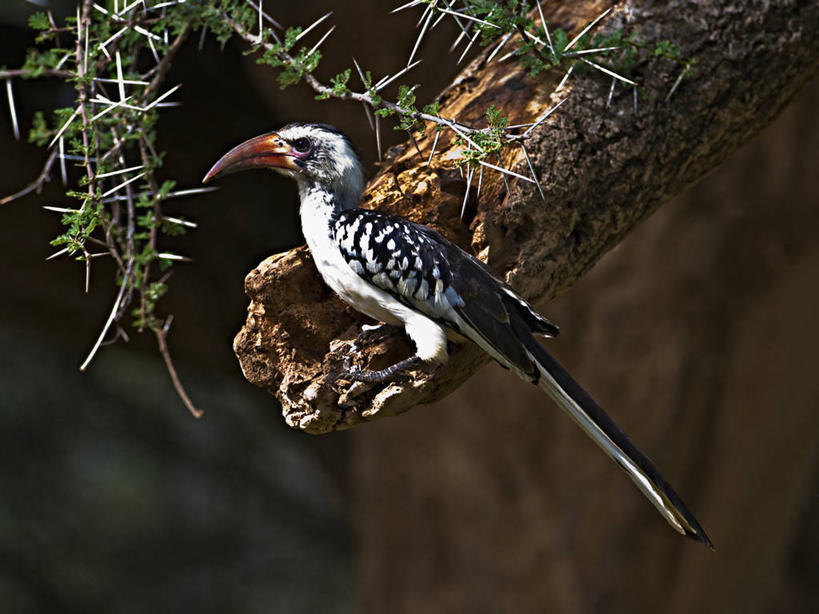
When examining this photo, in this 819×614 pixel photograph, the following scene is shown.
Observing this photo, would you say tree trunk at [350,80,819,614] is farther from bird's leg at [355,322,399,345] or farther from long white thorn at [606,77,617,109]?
bird's leg at [355,322,399,345]

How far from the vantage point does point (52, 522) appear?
4.58 m

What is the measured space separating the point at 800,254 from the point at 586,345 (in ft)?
2.22

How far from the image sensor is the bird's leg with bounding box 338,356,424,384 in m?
1.35

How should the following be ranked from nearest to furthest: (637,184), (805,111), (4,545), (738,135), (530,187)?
(530,187), (637,184), (738,135), (805,111), (4,545)

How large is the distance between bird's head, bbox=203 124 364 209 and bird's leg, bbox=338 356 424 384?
33cm

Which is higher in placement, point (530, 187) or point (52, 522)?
point (530, 187)

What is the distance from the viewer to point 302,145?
1.55 m

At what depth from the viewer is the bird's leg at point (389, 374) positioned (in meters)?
1.35

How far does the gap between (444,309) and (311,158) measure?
0.38m

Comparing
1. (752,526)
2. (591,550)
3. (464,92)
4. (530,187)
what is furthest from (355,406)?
(752,526)

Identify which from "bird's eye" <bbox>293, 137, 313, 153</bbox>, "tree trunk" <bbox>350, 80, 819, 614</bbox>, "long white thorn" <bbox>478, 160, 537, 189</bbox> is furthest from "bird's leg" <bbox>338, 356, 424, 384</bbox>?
"tree trunk" <bbox>350, 80, 819, 614</bbox>

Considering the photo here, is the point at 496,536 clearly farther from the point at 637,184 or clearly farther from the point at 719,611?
the point at 637,184

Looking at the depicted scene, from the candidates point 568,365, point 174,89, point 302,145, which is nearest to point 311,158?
point 302,145

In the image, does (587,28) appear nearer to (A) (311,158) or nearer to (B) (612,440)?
(A) (311,158)
